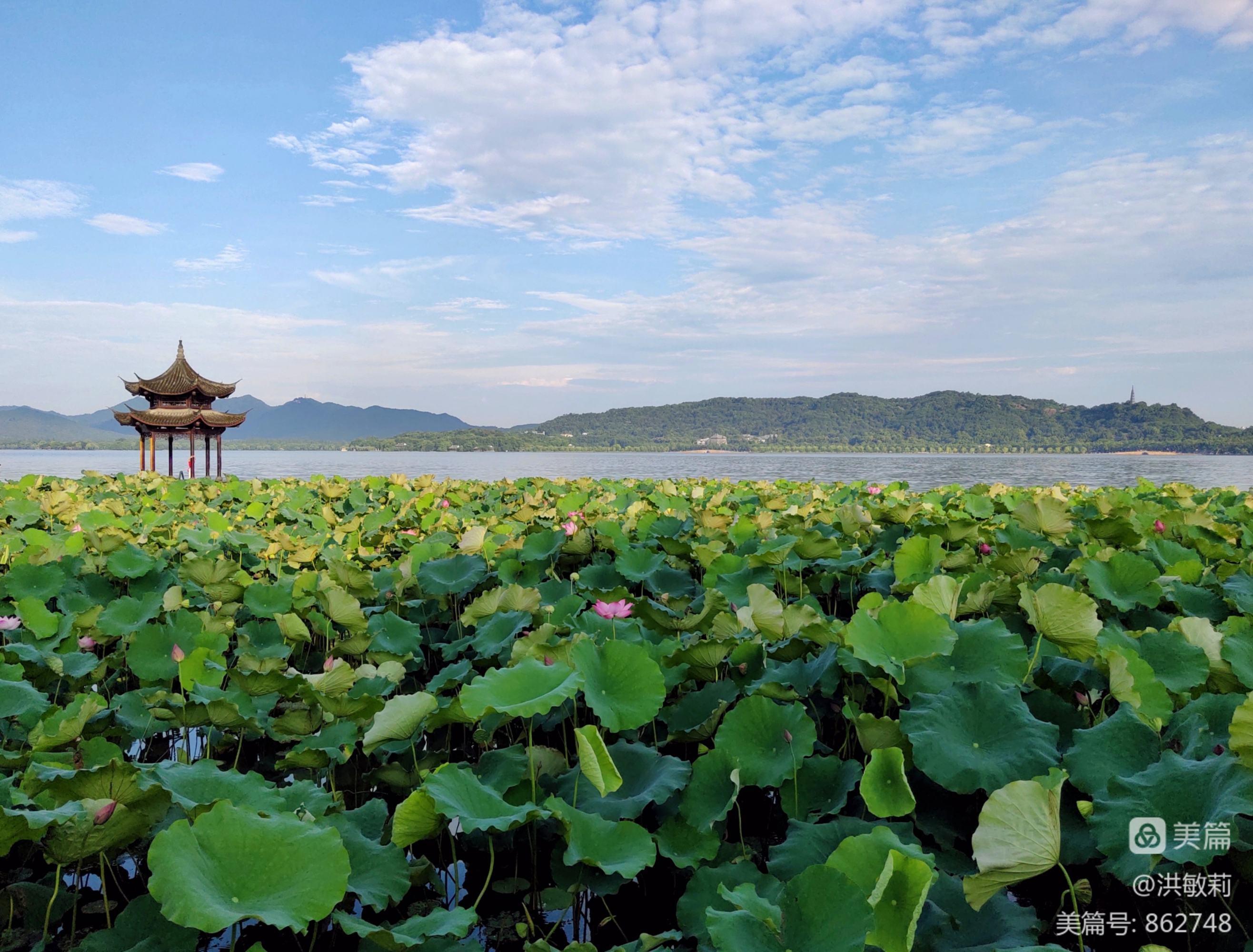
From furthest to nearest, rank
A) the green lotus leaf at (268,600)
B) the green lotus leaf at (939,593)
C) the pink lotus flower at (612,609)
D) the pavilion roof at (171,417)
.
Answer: the pavilion roof at (171,417), the green lotus leaf at (268,600), the pink lotus flower at (612,609), the green lotus leaf at (939,593)

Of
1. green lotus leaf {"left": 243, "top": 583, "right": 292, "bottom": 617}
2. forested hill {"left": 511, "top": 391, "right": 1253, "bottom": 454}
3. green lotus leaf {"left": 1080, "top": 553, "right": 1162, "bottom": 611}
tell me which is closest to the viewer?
green lotus leaf {"left": 1080, "top": 553, "right": 1162, "bottom": 611}

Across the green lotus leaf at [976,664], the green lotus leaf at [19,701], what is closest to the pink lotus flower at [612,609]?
the green lotus leaf at [976,664]

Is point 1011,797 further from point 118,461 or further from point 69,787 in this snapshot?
point 118,461

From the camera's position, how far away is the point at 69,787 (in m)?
1.39

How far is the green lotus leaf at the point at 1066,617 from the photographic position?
177 cm

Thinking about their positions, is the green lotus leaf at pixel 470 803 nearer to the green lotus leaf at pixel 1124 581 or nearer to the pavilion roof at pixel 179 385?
the green lotus leaf at pixel 1124 581

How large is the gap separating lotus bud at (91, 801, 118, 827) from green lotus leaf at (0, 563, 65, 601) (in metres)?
2.50

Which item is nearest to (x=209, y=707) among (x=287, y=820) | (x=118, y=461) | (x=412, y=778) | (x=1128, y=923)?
(x=412, y=778)

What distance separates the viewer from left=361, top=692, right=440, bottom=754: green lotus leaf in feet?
5.48

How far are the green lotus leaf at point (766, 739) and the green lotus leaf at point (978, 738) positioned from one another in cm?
21

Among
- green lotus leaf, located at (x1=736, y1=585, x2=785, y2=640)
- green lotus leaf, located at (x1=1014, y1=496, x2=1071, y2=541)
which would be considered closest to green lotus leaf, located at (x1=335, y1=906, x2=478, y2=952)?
green lotus leaf, located at (x1=736, y1=585, x2=785, y2=640)

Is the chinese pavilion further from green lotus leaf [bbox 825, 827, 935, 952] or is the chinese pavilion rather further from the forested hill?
the forested hill

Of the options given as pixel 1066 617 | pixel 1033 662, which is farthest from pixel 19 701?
pixel 1066 617

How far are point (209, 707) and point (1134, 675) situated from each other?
2.24 m
